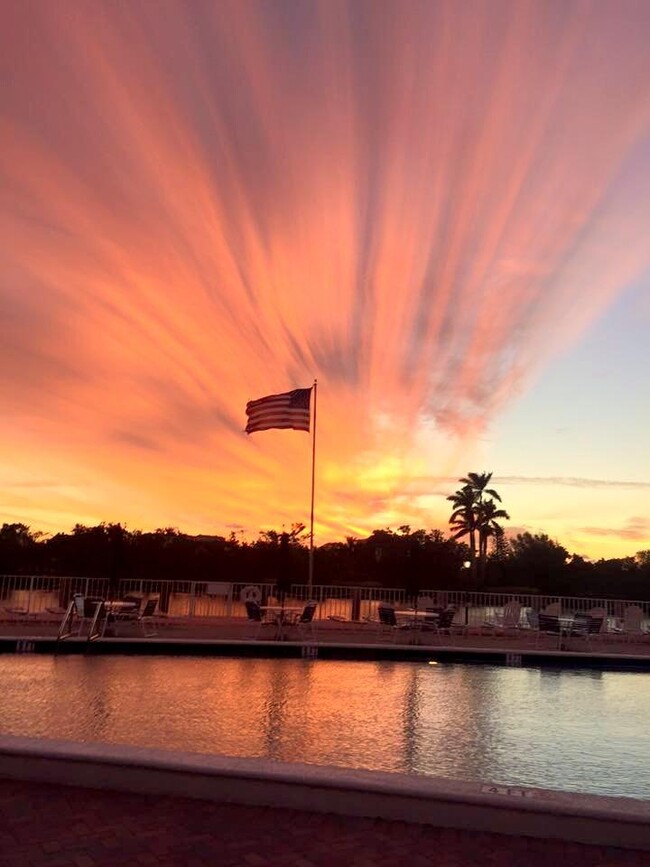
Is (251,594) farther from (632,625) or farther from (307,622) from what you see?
(632,625)

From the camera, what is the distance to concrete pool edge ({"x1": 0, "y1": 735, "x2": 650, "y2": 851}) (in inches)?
169

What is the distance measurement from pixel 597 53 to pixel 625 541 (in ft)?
107

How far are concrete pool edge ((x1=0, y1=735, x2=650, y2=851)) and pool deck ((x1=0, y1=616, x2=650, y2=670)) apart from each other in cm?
831

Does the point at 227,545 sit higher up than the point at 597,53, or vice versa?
the point at 597,53

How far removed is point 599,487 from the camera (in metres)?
30.4

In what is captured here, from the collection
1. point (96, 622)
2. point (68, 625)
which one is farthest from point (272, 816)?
point (68, 625)

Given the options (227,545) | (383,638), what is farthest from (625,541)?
(227,545)

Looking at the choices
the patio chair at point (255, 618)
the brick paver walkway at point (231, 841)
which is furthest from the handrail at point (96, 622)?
the brick paver walkway at point (231, 841)

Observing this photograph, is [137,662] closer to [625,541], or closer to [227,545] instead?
[625,541]

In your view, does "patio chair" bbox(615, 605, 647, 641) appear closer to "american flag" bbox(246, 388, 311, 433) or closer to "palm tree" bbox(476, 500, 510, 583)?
"american flag" bbox(246, 388, 311, 433)

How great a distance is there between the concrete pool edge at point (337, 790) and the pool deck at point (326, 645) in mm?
8310

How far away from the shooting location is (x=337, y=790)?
4.60m

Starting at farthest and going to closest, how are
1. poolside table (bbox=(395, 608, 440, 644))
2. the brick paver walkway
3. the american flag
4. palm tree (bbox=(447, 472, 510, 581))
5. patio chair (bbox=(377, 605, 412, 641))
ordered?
palm tree (bbox=(447, 472, 510, 581)) → the american flag → poolside table (bbox=(395, 608, 440, 644)) → patio chair (bbox=(377, 605, 412, 641)) → the brick paver walkway

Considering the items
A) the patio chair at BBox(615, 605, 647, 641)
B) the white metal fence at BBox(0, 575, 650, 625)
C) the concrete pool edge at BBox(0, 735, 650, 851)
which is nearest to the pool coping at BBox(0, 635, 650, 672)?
the patio chair at BBox(615, 605, 647, 641)
